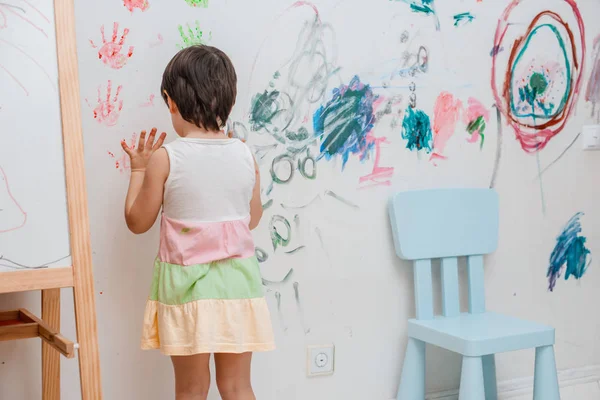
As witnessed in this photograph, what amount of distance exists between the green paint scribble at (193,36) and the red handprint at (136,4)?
90mm

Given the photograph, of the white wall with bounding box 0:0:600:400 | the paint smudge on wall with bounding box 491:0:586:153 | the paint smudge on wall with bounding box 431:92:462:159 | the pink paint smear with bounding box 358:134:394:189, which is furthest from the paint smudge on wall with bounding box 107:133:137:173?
the paint smudge on wall with bounding box 491:0:586:153

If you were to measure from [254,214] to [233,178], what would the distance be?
0.21 m

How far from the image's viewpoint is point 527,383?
228 cm

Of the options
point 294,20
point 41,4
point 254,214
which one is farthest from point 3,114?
point 294,20

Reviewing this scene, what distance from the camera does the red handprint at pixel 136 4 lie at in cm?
170

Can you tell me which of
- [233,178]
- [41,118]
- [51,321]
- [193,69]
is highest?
[193,69]

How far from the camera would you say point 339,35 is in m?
1.94

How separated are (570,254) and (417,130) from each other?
0.69 m

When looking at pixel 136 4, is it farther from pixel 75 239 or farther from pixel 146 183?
pixel 75 239

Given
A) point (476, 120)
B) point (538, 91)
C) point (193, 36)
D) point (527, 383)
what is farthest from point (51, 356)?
point (538, 91)

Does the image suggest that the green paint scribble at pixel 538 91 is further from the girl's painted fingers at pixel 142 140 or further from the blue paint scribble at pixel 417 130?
the girl's painted fingers at pixel 142 140

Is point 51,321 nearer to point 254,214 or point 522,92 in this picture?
point 254,214

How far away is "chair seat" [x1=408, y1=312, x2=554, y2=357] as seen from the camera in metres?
1.78

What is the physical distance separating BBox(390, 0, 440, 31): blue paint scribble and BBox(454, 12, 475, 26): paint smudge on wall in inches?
2.5
